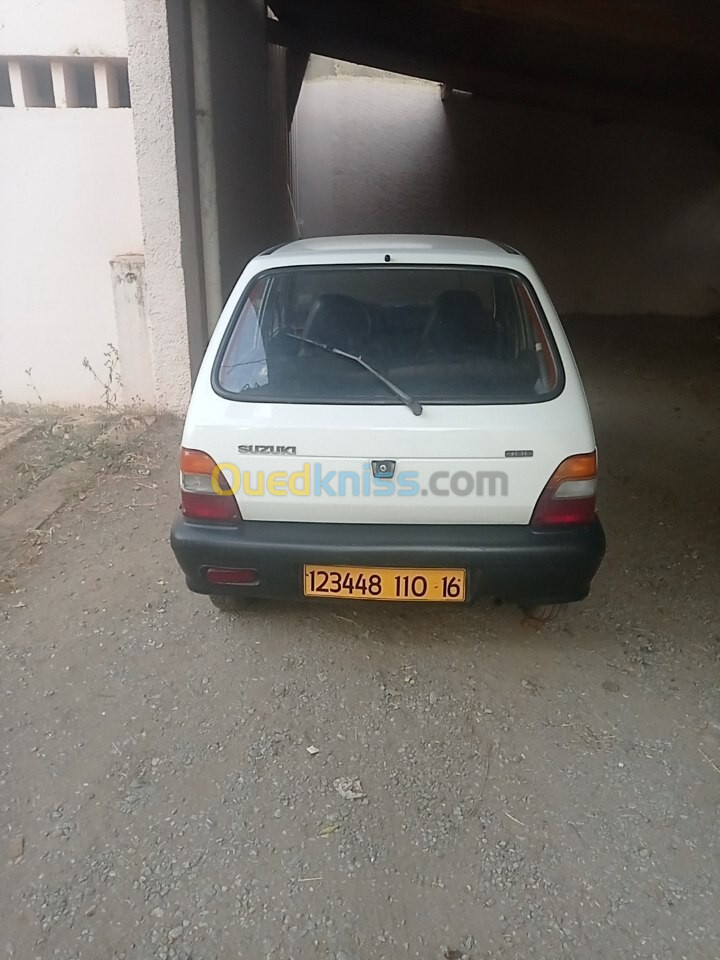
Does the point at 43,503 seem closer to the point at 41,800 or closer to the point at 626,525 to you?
the point at 41,800

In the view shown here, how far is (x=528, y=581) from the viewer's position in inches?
105

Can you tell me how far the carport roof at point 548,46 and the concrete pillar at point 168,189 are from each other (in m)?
2.62

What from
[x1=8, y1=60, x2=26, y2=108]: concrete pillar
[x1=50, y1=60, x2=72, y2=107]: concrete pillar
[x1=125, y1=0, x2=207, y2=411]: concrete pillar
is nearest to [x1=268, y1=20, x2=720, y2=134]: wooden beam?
[x1=50, y1=60, x2=72, y2=107]: concrete pillar

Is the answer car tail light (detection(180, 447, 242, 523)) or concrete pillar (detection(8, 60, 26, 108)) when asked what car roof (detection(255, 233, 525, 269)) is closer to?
car tail light (detection(180, 447, 242, 523))

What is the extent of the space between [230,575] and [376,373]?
911mm

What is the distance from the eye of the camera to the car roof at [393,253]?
286cm

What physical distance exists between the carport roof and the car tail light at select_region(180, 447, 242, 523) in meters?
4.96

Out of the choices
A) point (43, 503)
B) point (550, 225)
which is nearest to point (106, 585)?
point (43, 503)

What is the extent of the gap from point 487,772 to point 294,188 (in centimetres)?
1104

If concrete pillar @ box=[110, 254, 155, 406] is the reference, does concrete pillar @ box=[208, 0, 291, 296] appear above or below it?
above

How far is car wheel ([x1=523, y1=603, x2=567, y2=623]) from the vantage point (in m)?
3.16

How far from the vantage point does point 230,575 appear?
2.78 meters

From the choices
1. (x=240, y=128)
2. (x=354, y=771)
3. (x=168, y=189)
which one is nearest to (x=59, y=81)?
(x=168, y=189)

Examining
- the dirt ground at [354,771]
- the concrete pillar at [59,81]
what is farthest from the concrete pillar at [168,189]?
the dirt ground at [354,771]
